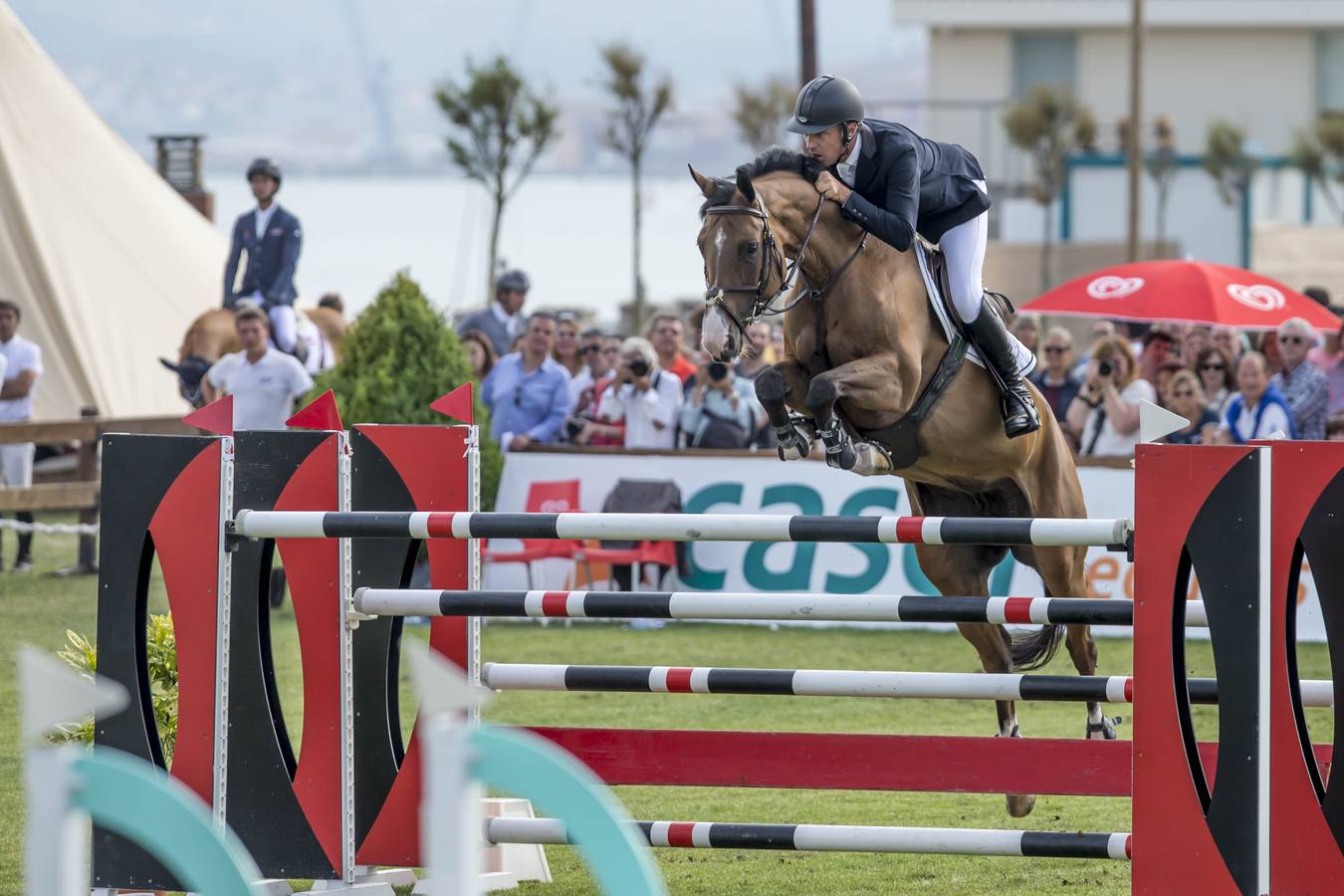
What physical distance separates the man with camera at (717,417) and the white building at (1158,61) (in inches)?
1235

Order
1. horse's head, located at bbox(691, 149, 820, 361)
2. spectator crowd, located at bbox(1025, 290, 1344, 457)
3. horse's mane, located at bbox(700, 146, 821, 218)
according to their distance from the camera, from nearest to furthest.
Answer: horse's head, located at bbox(691, 149, 820, 361) → horse's mane, located at bbox(700, 146, 821, 218) → spectator crowd, located at bbox(1025, 290, 1344, 457)

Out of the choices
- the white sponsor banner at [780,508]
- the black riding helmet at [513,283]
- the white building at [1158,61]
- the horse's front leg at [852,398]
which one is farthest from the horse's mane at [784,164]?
the white building at [1158,61]

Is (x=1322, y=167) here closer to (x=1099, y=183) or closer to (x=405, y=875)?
(x=1099, y=183)

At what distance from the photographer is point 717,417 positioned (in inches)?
431

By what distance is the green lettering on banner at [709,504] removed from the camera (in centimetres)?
1058

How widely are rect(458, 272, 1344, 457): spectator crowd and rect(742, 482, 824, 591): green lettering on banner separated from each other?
0.61 meters

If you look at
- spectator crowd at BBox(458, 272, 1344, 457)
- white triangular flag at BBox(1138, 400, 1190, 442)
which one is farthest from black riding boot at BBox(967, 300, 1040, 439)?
spectator crowd at BBox(458, 272, 1344, 457)

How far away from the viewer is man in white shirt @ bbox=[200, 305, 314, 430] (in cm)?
1089

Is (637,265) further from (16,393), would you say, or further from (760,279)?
(760,279)

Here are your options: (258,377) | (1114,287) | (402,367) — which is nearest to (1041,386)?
(1114,287)

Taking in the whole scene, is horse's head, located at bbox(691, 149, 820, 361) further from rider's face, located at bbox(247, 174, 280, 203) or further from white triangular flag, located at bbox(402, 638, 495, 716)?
rider's face, located at bbox(247, 174, 280, 203)

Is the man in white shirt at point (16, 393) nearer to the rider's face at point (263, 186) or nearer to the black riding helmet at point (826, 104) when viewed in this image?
the rider's face at point (263, 186)

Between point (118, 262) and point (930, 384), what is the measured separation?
1335 centimetres

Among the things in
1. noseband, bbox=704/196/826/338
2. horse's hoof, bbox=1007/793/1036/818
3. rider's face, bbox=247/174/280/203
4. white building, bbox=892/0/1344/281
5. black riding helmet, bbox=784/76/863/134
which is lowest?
horse's hoof, bbox=1007/793/1036/818
